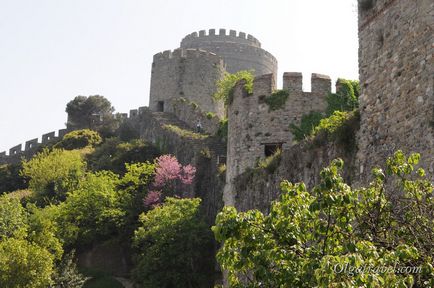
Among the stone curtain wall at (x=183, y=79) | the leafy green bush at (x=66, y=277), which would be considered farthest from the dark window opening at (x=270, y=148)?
the stone curtain wall at (x=183, y=79)

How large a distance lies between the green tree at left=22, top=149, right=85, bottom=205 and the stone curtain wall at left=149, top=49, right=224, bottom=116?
8.04 m

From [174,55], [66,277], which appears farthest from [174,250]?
[174,55]

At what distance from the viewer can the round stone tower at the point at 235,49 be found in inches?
2233

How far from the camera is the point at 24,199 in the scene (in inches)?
1455

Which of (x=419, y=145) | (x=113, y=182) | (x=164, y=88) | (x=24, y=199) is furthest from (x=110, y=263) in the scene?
(x=419, y=145)

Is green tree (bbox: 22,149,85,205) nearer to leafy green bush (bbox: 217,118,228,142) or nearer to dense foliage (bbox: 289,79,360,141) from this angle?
leafy green bush (bbox: 217,118,228,142)

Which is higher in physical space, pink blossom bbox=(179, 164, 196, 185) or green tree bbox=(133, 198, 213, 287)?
pink blossom bbox=(179, 164, 196, 185)

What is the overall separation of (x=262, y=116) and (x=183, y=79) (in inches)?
1023

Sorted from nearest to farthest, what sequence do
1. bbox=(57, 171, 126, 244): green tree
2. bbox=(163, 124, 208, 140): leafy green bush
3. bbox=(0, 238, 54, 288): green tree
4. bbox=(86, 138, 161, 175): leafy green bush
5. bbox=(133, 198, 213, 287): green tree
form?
bbox=(0, 238, 54, 288): green tree → bbox=(133, 198, 213, 287): green tree → bbox=(57, 171, 126, 244): green tree → bbox=(163, 124, 208, 140): leafy green bush → bbox=(86, 138, 161, 175): leafy green bush

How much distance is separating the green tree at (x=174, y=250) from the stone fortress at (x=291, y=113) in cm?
164

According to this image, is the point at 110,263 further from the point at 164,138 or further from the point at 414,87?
the point at 414,87

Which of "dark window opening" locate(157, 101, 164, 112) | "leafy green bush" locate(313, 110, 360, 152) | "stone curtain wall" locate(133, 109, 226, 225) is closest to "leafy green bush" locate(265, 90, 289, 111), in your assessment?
"stone curtain wall" locate(133, 109, 226, 225)

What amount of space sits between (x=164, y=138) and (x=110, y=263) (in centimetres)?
1157

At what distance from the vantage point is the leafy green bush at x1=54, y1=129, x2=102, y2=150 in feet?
153
